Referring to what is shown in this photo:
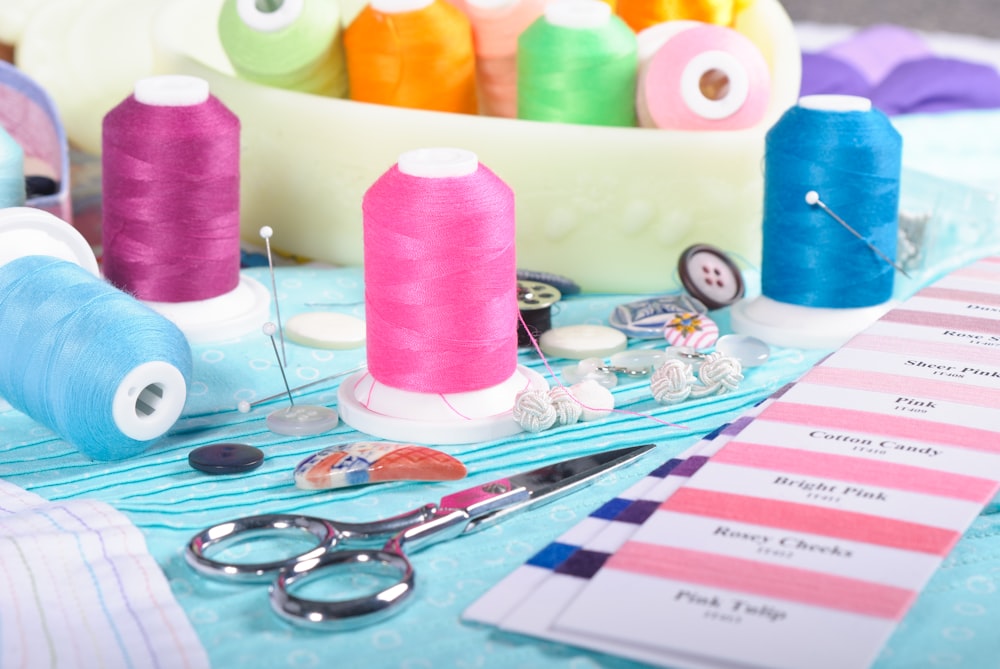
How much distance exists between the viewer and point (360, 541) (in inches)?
30.9

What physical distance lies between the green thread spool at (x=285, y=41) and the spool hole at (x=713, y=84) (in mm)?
423

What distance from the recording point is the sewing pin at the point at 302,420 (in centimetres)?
99

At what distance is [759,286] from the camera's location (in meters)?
1.34

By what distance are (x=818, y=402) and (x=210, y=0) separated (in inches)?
44.0

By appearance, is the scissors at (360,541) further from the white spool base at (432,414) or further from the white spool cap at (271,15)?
the white spool cap at (271,15)

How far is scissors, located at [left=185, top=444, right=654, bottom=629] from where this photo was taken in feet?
2.29

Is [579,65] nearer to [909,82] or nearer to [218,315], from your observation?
[218,315]

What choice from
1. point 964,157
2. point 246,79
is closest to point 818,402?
point 246,79

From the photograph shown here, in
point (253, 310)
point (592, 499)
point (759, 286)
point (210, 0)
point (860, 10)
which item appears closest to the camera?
point (592, 499)

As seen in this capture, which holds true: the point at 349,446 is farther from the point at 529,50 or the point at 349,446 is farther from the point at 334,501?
the point at 529,50

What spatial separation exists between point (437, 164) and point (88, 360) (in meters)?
0.30

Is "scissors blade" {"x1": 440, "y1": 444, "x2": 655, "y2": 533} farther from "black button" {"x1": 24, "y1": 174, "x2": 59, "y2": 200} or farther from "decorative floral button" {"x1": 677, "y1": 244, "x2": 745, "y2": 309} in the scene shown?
"black button" {"x1": 24, "y1": 174, "x2": 59, "y2": 200}

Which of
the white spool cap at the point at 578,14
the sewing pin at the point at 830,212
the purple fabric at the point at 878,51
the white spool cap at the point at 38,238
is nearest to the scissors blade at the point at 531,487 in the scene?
the sewing pin at the point at 830,212

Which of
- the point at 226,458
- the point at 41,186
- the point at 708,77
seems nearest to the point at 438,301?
the point at 226,458
